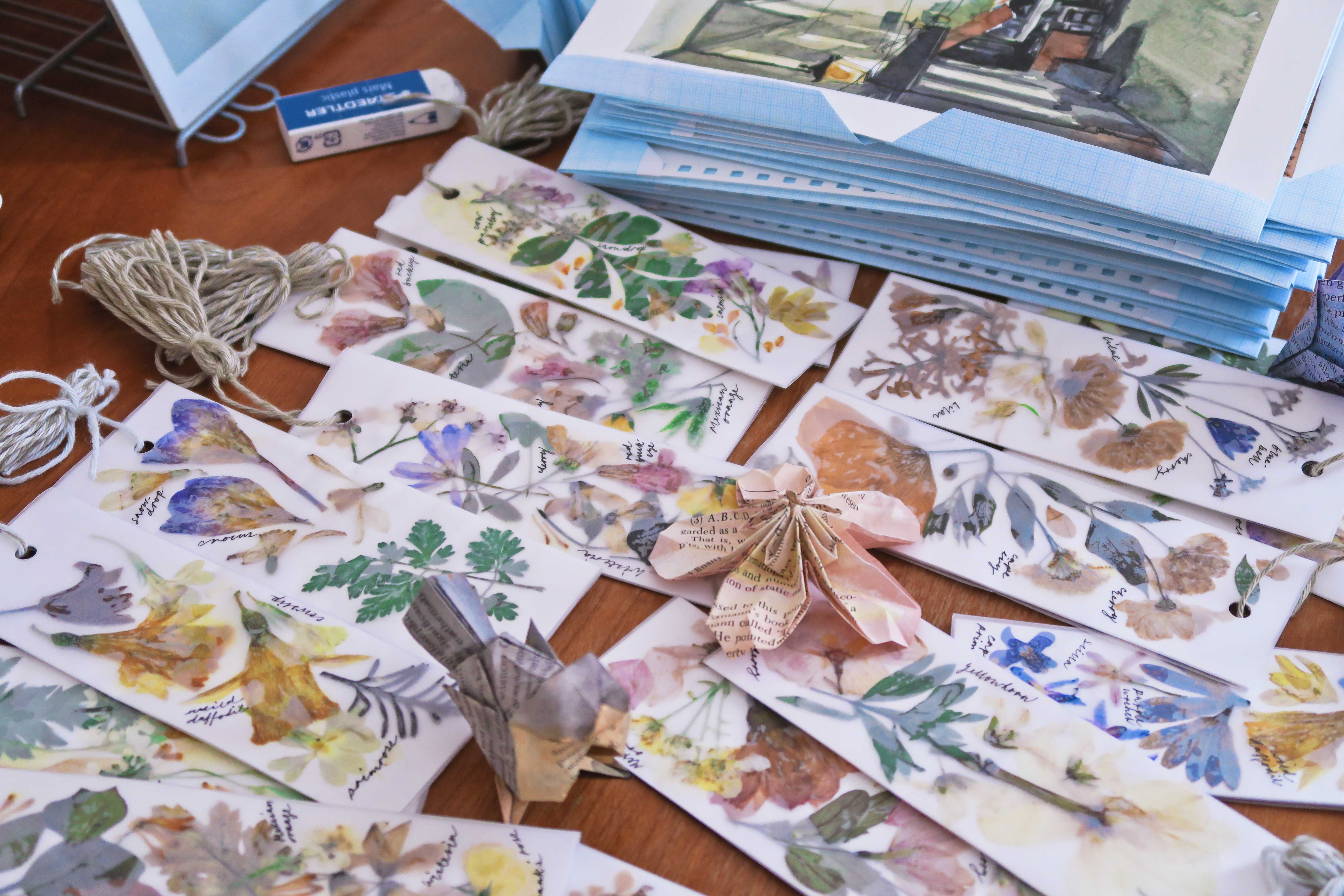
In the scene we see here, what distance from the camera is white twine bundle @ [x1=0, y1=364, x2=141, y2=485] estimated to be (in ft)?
2.14

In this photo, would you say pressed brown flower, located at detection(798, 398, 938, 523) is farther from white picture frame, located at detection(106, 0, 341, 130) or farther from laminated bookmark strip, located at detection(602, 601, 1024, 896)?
white picture frame, located at detection(106, 0, 341, 130)

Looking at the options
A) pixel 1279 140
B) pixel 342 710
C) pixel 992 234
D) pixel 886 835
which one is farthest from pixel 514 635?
pixel 1279 140

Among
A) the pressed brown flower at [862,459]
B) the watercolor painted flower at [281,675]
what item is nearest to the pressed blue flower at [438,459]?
the watercolor painted flower at [281,675]

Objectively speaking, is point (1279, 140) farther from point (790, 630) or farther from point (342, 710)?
point (342, 710)

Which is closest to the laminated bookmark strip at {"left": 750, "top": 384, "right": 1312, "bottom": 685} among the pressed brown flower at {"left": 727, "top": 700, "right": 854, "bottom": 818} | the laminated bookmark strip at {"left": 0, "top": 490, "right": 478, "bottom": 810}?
the pressed brown flower at {"left": 727, "top": 700, "right": 854, "bottom": 818}

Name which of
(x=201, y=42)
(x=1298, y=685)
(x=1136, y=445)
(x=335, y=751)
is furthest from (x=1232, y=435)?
(x=201, y=42)

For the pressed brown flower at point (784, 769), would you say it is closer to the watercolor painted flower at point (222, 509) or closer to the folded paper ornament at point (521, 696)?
the folded paper ornament at point (521, 696)

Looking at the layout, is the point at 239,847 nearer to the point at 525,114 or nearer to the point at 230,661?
the point at 230,661

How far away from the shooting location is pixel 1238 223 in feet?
2.12

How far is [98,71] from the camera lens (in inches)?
35.2

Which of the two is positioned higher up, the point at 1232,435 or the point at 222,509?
the point at 1232,435

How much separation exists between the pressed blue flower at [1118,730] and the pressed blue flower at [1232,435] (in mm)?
191

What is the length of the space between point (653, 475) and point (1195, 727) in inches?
12.4

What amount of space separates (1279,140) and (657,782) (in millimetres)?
548
